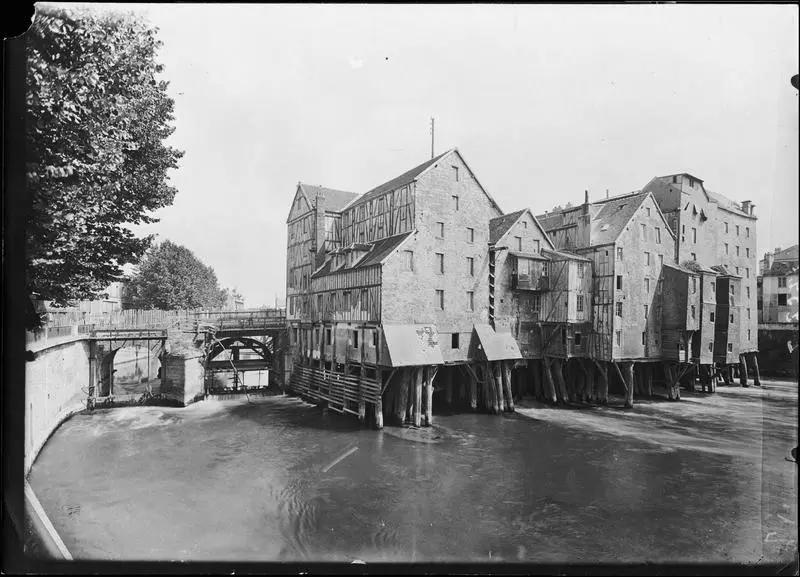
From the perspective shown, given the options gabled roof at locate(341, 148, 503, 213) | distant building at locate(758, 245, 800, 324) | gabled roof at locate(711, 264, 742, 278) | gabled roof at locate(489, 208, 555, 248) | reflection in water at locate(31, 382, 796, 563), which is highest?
gabled roof at locate(341, 148, 503, 213)

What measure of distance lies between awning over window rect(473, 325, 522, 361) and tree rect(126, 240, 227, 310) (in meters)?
31.9

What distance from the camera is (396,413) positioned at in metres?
21.2

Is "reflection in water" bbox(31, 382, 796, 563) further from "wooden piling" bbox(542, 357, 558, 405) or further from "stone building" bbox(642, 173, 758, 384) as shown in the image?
"stone building" bbox(642, 173, 758, 384)

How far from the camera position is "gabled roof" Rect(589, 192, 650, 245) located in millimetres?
26391

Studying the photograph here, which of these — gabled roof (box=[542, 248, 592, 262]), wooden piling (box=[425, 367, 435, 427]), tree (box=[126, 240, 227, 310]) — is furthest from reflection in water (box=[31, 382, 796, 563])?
tree (box=[126, 240, 227, 310])

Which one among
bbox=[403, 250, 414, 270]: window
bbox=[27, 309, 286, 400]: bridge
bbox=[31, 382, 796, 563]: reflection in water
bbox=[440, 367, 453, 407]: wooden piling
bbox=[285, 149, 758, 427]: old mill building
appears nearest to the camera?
bbox=[31, 382, 796, 563]: reflection in water

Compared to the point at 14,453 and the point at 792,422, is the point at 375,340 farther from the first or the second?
the point at 792,422

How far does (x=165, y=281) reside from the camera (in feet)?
132

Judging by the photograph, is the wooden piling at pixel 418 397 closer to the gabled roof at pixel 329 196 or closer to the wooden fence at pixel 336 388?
the wooden fence at pixel 336 388

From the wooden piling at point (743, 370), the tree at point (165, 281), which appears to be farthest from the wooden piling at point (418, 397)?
the tree at point (165, 281)

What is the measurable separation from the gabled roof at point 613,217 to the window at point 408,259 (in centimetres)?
1377

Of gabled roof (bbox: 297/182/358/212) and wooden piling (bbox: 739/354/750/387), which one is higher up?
gabled roof (bbox: 297/182/358/212)

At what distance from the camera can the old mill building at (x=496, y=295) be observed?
2138 centimetres

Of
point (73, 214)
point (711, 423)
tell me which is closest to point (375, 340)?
point (73, 214)
